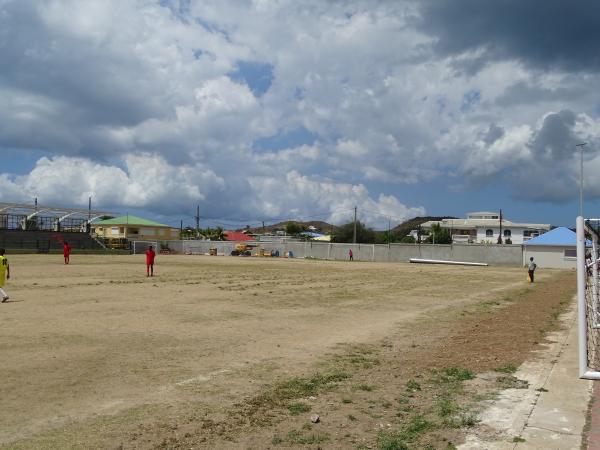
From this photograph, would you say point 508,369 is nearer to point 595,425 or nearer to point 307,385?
point 595,425

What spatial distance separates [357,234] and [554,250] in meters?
54.3

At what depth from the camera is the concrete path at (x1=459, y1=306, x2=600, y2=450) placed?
5.57 metres

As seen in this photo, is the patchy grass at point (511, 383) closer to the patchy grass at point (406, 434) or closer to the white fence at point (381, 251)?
the patchy grass at point (406, 434)

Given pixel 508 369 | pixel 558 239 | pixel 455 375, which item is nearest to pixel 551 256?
pixel 558 239

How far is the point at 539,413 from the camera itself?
652cm

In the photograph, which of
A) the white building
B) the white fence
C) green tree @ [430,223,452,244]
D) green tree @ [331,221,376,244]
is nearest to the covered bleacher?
the white fence

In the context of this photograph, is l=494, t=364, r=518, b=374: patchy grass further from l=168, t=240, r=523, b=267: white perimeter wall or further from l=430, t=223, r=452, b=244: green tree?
l=430, t=223, r=452, b=244: green tree

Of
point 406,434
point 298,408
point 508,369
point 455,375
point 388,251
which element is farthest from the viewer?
point 388,251

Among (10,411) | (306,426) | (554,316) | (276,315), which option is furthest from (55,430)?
(554,316)

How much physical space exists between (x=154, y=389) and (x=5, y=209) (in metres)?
74.4

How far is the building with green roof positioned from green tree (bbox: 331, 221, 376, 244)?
35.5 meters

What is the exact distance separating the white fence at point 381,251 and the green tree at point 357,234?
104 ft

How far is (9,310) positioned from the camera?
15297 millimetres

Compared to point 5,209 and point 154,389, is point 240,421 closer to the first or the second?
point 154,389
